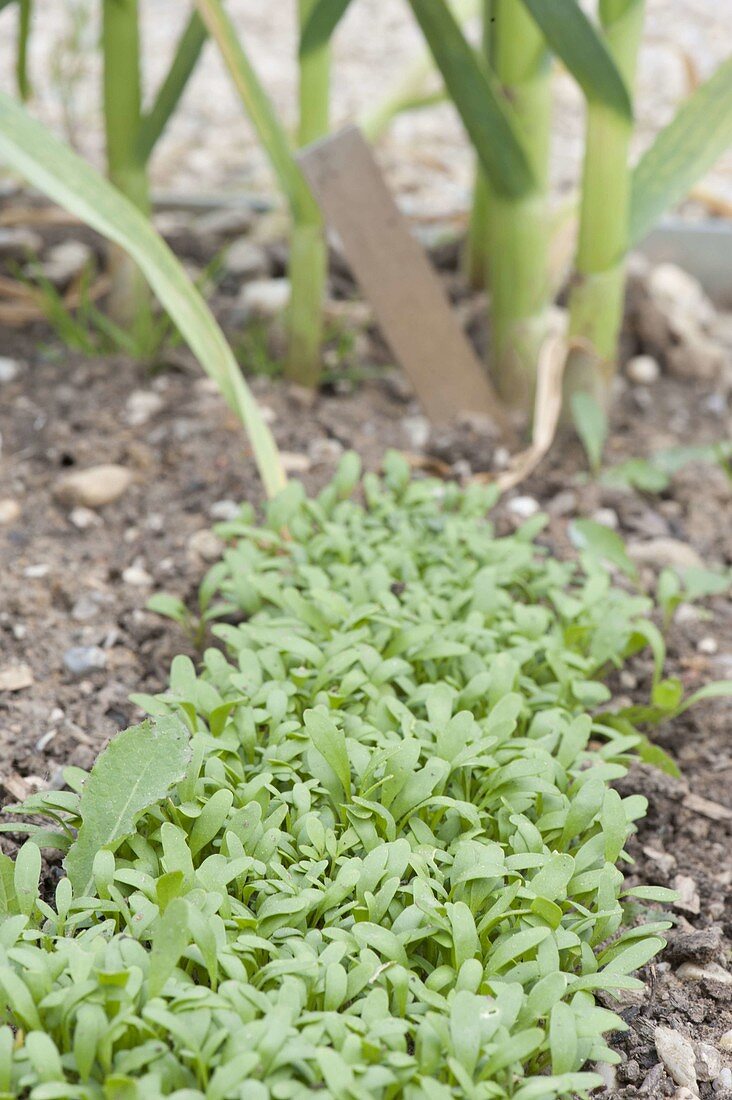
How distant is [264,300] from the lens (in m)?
2.07

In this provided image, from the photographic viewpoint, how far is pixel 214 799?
990 millimetres

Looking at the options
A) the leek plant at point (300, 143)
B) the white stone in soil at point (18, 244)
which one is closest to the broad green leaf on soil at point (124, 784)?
the leek plant at point (300, 143)

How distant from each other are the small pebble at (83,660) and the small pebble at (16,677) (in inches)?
1.7

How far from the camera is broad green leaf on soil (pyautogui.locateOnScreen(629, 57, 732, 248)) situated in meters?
1.66

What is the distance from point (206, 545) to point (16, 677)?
0.35 metres

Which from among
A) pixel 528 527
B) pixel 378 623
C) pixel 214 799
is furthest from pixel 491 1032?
pixel 528 527

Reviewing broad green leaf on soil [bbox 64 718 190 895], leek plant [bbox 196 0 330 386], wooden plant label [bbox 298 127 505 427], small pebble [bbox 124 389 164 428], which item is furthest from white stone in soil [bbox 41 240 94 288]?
broad green leaf on soil [bbox 64 718 190 895]

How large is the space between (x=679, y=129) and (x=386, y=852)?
3.86 feet

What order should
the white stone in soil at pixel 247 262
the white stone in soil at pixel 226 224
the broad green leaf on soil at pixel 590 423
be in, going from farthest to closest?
the white stone in soil at pixel 226 224 → the white stone in soil at pixel 247 262 → the broad green leaf on soil at pixel 590 423

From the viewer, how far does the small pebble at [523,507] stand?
168cm

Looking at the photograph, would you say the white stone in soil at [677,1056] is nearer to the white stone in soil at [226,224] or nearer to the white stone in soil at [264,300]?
the white stone in soil at [264,300]

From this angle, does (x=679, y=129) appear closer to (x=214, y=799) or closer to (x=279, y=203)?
(x=279, y=203)

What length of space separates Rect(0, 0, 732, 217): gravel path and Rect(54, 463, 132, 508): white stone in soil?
104 centimetres

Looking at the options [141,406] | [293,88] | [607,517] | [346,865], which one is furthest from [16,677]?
[293,88]
